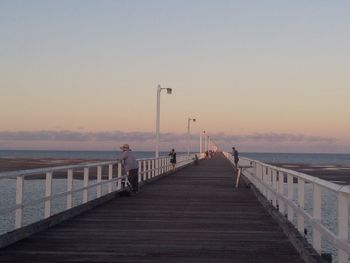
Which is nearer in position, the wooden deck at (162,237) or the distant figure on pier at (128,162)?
the wooden deck at (162,237)

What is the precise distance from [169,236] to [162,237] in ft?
0.56

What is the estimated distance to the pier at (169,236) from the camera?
9.14 metres

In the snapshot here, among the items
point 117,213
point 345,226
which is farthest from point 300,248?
point 117,213

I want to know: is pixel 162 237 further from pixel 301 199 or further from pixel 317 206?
pixel 317 206

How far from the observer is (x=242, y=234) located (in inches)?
456

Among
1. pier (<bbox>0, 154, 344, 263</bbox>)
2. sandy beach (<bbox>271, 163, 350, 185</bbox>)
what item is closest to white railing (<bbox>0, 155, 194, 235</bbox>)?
pier (<bbox>0, 154, 344, 263</bbox>)

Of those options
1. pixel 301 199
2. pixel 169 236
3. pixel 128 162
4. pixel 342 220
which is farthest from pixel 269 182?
pixel 342 220

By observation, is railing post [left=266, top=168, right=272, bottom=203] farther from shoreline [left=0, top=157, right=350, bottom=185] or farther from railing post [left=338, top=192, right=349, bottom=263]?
shoreline [left=0, top=157, right=350, bottom=185]

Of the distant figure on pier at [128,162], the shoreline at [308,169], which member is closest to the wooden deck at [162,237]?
the distant figure on pier at [128,162]

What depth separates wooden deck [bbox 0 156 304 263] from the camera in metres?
9.15

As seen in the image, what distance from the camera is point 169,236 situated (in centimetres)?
1122

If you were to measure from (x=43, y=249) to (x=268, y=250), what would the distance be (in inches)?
131

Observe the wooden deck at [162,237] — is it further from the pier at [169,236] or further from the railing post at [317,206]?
the railing post at [317,206]

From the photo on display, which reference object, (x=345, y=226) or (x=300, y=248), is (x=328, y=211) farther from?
(x=345, y=226)
